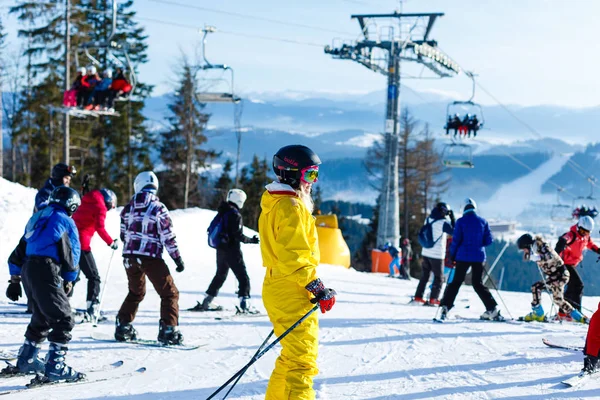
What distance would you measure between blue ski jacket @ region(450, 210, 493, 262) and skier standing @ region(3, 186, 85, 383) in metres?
5.16

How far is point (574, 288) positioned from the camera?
31.7ft

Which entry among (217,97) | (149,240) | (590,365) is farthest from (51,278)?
(217,97)

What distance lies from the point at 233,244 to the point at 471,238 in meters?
3.13

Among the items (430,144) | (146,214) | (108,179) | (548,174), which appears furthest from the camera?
(548,174)

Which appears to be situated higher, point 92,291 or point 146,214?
point 146,214

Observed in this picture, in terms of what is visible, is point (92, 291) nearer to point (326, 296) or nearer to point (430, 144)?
point (326, 296)

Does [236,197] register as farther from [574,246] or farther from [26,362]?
[574,246]

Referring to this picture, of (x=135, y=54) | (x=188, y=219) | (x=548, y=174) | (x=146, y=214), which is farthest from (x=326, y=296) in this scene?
(x=548, y=174)

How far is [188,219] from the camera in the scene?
18.0 meters

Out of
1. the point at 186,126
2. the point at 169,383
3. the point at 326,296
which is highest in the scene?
the point at 186,126

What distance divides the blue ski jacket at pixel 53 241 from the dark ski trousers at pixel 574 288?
7163mm

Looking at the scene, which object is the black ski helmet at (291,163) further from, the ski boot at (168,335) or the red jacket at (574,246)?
the red jacket at (574,246)

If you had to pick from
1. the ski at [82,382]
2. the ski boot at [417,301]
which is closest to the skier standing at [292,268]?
the ski at [82,382]

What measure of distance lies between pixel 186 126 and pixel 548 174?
551 ft
